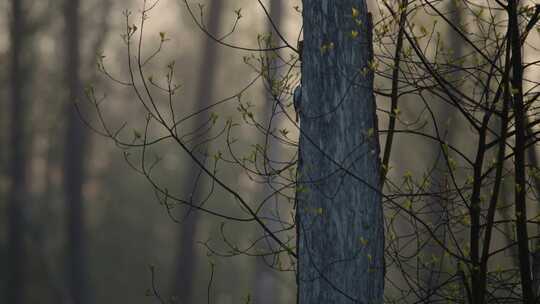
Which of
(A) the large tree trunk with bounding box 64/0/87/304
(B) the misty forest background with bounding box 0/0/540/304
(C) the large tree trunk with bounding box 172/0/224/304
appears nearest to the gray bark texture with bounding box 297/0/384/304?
(B) the misty forest background with bounding box 0/0/540/304

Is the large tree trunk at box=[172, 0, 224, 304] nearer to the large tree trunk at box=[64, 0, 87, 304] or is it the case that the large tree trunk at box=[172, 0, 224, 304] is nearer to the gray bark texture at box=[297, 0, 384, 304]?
the large tree trunk at box=[64, 0, 87, 304]

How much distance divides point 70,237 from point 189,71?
5298mm

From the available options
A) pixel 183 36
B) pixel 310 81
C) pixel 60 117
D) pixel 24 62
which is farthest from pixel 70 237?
pixel 310 81

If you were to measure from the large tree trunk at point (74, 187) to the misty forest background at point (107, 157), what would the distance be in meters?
0.03

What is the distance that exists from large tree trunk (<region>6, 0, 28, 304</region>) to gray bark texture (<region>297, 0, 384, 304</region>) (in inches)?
624

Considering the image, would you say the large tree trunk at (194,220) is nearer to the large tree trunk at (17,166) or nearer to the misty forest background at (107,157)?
the misty forest background at (107,157)

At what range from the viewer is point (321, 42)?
4.38 metres

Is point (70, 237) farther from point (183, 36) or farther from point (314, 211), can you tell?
point (314, 211)

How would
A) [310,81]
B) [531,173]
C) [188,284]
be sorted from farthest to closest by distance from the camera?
[188,284], [310,81], [531,173]

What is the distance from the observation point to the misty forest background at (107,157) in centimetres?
1878

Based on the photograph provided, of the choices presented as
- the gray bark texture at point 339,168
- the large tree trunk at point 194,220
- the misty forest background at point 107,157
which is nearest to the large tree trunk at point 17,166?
the misty forest background at point 107,157

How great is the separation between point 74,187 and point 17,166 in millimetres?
1742

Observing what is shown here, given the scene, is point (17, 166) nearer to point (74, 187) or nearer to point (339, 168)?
point (74, 187)

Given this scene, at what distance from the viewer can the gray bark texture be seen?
4281mm
